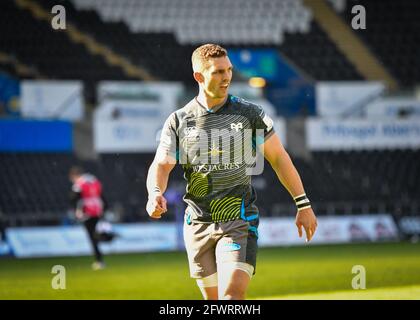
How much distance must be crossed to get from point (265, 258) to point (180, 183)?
6397 mm

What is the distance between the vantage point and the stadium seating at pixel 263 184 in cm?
2417

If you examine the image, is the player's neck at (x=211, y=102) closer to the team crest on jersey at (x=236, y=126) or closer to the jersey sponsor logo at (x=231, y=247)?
the team crest on jersey at (x=236, y=126)

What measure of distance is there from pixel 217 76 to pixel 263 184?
786 inches

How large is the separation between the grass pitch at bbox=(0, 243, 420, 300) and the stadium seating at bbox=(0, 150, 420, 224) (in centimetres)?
332

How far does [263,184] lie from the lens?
26.1 meters

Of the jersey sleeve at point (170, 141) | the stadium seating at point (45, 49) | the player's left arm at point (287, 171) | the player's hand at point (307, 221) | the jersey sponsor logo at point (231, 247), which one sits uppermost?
the stadium seating at point (45, 49)

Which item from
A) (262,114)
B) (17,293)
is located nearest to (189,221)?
(262,114)

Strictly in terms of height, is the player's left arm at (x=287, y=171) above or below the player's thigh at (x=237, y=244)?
above

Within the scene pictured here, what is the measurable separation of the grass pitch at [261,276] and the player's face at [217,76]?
519 centimetres

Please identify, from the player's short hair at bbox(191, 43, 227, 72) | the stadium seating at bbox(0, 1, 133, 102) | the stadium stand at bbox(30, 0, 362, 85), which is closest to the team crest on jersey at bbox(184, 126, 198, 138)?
the player's short hair at bbox(191, 43, 227, 72)

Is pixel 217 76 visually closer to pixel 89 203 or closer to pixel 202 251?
pixel 202 251

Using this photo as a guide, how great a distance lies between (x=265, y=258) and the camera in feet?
62.7

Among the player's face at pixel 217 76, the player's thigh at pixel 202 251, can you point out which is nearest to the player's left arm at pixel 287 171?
the player's face at pixel 217 76

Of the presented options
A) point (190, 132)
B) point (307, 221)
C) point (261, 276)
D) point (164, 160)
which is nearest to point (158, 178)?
point (164, 160)
